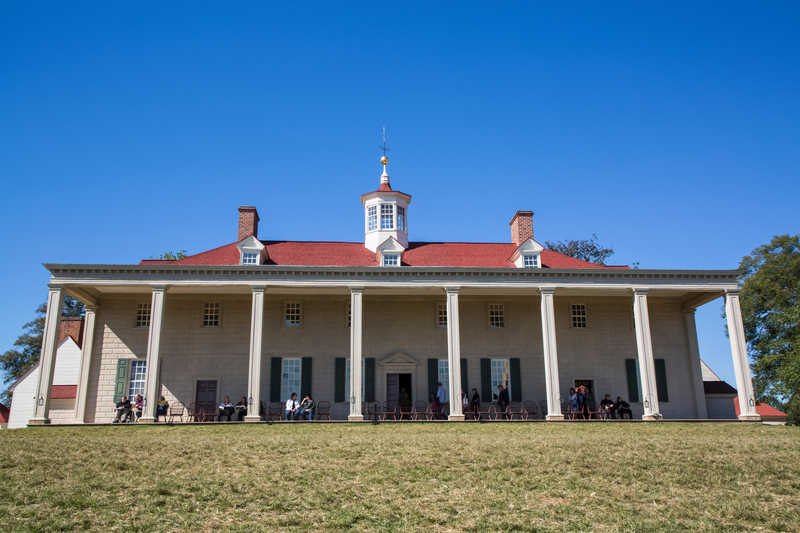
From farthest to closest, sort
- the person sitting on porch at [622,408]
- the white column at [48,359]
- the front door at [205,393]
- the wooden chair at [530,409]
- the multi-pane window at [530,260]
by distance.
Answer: the multi-pane window at [530,260] → the wooden chair at [530,409] → the front door at [205,393] → the person sitting on porch at [622,408] → the white column at [48,359]

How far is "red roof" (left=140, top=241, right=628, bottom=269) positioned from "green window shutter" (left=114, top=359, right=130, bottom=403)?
4370 mm

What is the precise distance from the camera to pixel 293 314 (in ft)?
90.4

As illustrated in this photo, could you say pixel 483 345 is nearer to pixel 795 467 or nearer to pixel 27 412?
pixel 795 467

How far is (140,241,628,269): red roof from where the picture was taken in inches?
1094

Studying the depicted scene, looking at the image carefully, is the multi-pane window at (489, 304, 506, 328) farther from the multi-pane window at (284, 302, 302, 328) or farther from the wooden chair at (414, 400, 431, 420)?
the multi-pane window at (284, 302, 302, 328)

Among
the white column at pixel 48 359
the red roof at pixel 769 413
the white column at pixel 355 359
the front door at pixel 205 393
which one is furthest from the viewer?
the red roof at pixel 769 413

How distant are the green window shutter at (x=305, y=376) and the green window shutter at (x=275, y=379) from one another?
89cm

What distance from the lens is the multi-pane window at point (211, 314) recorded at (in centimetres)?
2738

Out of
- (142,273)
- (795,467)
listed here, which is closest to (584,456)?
(795,467)

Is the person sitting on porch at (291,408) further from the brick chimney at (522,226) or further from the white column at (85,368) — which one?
the brick chimney at (522,226)

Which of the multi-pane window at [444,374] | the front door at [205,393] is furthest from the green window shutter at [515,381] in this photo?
the front door at [205,393]

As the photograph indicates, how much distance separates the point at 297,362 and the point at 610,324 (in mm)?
13970

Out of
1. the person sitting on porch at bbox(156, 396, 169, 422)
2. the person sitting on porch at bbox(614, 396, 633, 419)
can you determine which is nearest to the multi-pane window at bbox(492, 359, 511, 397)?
the person sitting on porch at bbox(614, 396, 633, 419)

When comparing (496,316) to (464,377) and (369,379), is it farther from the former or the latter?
(369,379)
